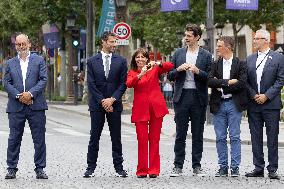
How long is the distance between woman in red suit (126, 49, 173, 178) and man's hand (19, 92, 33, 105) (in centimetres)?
129

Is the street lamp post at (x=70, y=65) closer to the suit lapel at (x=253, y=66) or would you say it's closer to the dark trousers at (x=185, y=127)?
the dark trousers at (x=185, y=127)

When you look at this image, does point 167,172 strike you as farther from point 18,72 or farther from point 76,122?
point 76,122

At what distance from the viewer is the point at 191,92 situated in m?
14.3

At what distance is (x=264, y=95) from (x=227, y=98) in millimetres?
497

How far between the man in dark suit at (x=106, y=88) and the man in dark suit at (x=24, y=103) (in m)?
0.63

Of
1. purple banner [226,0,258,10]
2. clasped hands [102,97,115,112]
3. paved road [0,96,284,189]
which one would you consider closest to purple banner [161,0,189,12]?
purple banner [226,0,258,10]

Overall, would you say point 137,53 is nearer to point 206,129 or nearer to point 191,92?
point 191,92

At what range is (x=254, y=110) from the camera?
1430 cm

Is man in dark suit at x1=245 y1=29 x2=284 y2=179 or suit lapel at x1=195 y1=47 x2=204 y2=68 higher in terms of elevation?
suit lapel at x1=195 y1=47 x2=204 y2=68

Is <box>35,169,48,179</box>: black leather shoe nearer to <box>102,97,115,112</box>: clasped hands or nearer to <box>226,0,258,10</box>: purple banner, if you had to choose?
<box>102,97,115,112</box>: clasped hands

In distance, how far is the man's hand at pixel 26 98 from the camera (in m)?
13.8

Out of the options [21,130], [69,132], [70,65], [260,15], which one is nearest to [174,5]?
[69,132]

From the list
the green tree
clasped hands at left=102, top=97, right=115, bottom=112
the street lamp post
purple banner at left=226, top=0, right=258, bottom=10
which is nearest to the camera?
clasped hands at left=102, top=97, right=115, bottom=112

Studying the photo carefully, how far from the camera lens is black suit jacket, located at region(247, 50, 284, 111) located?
14.0 metres
